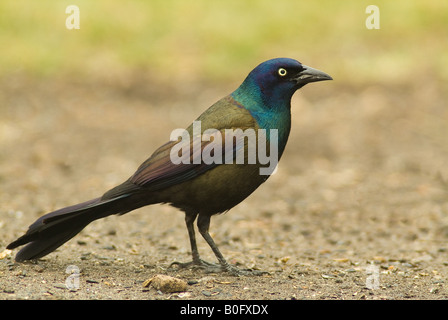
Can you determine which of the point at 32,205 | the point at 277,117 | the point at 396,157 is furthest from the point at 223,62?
the point at 277,117

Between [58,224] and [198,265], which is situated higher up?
[58,224]

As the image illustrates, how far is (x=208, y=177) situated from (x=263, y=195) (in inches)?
143

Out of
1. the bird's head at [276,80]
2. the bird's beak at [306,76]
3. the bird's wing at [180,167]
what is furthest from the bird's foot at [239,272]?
the bird's beak at [306,76]

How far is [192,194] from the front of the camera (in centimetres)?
482

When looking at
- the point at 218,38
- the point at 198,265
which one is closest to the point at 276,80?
the point at 198,265

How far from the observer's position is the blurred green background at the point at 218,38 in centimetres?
1216

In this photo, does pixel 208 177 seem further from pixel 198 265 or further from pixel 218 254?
pixel 198 265

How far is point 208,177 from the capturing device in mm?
4766

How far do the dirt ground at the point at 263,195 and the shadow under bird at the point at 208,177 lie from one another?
288mm

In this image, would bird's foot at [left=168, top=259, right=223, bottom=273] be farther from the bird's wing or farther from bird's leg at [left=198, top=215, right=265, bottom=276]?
the bird's wing

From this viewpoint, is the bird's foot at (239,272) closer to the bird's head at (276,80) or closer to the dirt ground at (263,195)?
the dirt ground at (263,195)

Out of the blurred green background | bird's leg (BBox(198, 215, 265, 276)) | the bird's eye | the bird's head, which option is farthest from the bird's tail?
the blurred green background

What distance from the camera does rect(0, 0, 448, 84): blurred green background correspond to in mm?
12164

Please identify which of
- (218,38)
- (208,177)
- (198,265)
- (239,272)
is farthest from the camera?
(218,38)
